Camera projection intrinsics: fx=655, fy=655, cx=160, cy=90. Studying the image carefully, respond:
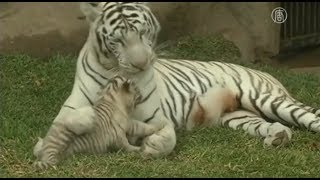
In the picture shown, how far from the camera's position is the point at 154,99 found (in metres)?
4.07

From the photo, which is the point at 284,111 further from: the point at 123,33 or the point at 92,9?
the point at 92,9

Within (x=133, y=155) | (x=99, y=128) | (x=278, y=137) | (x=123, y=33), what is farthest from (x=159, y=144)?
(x=278, y=137)

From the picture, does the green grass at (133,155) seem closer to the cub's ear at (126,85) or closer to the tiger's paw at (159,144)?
the tiger's paw at (159,144)

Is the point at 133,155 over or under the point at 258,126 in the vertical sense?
over

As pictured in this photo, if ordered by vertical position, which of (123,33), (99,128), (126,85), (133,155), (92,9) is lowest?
(133,155)

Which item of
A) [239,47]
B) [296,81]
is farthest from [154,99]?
[239,47]

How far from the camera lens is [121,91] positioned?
3.82 metres

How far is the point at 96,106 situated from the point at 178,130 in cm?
80

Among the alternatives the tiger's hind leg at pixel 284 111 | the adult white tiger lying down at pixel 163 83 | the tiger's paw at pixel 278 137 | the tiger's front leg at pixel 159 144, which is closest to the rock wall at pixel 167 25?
the adult white tiger lying down at pixel 163 83

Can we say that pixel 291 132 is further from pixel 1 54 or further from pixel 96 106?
pixel 1 54

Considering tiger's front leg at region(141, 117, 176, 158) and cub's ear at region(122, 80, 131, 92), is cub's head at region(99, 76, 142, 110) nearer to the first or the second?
cub's ear at region(122, 80, 131, 92)

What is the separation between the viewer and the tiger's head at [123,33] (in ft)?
12.2

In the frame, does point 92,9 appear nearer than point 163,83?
Yes

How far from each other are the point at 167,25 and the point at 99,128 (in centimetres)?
367
